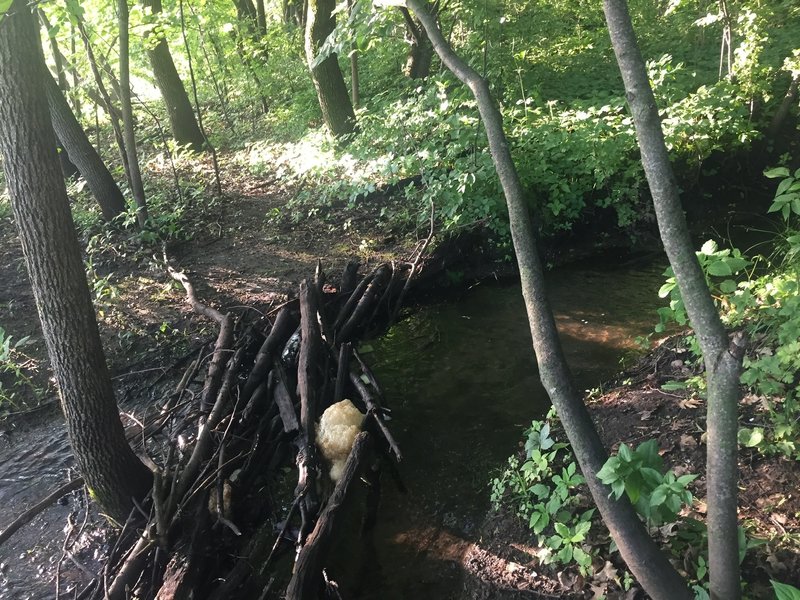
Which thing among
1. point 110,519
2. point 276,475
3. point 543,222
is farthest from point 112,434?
point 543,222

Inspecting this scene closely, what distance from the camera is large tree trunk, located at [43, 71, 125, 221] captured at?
28.0 feet

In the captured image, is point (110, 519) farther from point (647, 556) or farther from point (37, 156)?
point (647, 556)

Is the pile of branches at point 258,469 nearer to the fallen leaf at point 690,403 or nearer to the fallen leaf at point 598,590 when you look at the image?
the fallen leaf at point 598,590

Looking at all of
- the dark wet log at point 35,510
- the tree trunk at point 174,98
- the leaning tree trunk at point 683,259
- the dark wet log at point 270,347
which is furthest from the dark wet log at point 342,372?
the tree trunk at point 174,98

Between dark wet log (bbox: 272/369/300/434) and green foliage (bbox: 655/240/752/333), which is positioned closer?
green foliage (bbox: 655/240/752/333)

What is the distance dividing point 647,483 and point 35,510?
4.06 metres

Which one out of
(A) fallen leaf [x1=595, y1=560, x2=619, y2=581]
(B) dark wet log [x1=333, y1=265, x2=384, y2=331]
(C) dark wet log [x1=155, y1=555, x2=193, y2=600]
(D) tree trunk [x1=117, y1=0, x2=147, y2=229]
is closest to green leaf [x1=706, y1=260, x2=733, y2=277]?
(A) fallen leaf [x1=595, y1=560, x2=619, y2=581]

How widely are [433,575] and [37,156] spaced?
3685 mm

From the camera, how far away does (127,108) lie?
859cm

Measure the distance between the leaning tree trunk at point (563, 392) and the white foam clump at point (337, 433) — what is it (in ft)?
7.51

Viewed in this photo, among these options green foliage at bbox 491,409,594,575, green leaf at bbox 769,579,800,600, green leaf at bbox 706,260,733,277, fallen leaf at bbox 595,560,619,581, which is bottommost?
fallen leaf at bbox 595,560,619,581

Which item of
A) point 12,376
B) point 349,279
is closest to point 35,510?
point 12,376

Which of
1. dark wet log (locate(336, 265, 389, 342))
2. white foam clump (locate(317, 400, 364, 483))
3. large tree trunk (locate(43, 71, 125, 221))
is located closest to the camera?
white foam clump (locate(317, 400, 364, 483))

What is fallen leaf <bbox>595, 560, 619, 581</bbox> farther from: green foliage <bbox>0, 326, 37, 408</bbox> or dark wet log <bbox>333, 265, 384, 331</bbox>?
green foliage <bbox>0, 326, 37, 408</bbox>
